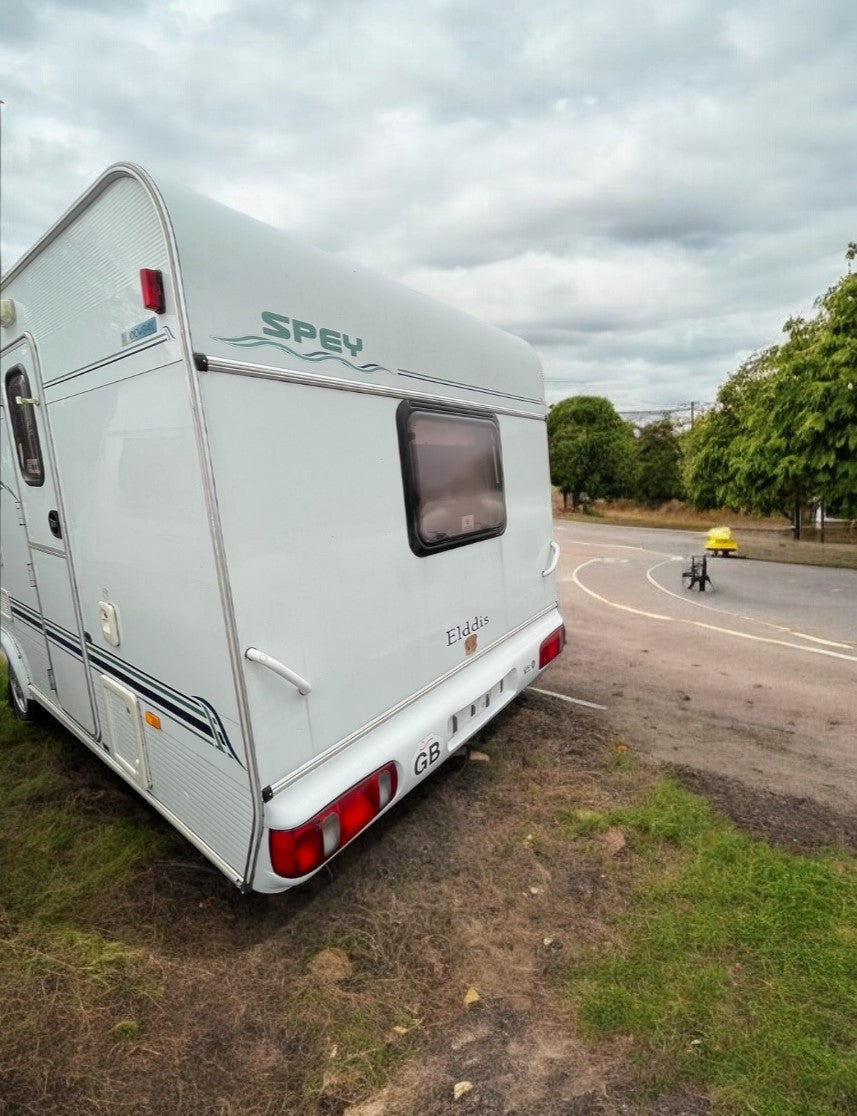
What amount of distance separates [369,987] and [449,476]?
98.4 inches

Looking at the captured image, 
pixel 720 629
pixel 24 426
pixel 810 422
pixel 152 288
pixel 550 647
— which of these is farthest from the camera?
pixel 810 422

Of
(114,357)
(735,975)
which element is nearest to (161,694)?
(114,357)

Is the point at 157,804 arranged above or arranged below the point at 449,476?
below

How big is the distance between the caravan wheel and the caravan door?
46.0 inches

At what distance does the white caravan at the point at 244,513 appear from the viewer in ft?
7.28

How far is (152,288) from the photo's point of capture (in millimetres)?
2115

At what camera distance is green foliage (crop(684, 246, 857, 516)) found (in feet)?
39.7

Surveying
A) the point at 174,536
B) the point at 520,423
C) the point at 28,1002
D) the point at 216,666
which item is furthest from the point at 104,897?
the point at 520,423

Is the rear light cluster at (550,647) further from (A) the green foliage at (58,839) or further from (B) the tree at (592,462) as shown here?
(B) the tree at (592,462)

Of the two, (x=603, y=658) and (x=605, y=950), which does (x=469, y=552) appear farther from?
(x=603, y=658)

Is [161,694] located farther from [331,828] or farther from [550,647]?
[550,647]

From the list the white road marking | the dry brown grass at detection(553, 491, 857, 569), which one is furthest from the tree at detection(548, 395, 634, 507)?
the white road marking

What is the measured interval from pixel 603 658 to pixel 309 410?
541 cm

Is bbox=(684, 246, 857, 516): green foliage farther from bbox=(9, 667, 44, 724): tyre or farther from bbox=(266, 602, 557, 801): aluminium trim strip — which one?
bbox=(9, 667, 44, 724): tyre
